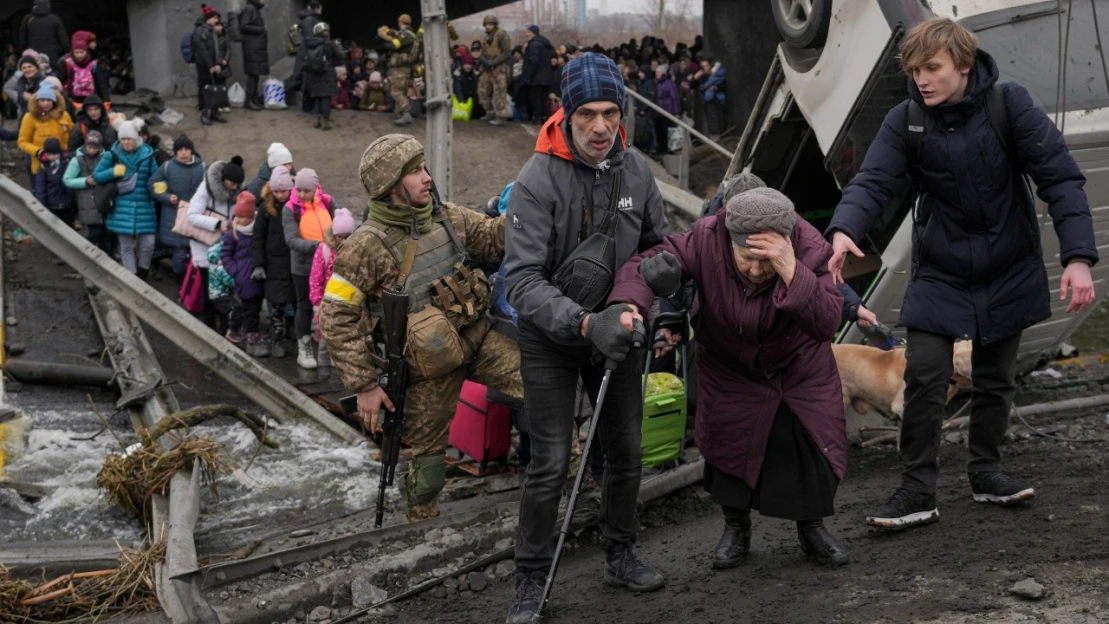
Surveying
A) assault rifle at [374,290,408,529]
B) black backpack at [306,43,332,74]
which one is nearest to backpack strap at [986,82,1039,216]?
assault rifle at [374,290,408,529]

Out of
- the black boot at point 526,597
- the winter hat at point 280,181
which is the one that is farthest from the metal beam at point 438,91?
the black boot at point 526,597

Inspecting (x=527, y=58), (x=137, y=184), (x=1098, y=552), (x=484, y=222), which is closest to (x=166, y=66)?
(x=527, y=58)

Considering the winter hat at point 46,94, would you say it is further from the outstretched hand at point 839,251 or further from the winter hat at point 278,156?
the outstretched hand at point 839,251

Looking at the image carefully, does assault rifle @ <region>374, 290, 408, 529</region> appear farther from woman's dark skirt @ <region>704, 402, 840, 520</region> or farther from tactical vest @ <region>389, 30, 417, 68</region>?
tactical vest @ <region>389, 30, 417, 68</region>

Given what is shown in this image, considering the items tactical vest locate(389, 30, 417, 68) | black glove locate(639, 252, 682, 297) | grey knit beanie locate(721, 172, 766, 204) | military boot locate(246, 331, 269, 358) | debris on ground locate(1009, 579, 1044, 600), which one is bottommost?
military boot locate(246, 331, 269, 358)

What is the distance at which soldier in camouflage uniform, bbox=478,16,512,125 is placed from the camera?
18.0 metres

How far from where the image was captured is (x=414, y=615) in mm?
5051

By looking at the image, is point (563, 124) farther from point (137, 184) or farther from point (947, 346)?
point (137, 184)

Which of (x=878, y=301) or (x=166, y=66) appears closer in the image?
(x=878, y=301)

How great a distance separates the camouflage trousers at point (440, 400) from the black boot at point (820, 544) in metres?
1.68

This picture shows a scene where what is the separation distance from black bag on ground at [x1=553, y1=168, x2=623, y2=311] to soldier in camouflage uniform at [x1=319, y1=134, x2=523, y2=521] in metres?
1.30

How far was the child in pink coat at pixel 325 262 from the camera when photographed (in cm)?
850

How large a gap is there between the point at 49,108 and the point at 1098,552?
11556 mm

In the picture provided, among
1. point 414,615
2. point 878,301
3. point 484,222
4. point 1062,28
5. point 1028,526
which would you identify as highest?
point 1062,28
